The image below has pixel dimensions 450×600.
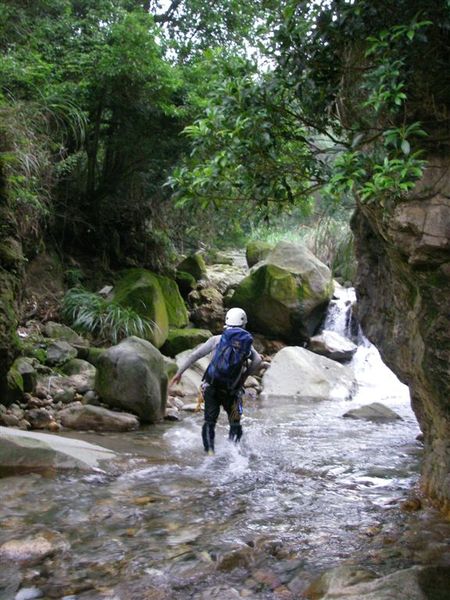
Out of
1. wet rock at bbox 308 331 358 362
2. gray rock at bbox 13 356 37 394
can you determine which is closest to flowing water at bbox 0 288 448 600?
gray rock at bbox 13 356 37 394

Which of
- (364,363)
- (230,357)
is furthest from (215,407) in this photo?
(364,363)

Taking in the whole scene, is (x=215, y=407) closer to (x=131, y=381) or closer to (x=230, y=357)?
(x=230, y=357)

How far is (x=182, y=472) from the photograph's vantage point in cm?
634

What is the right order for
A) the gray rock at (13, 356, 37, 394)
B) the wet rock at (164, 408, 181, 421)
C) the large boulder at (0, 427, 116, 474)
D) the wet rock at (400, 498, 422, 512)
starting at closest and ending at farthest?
the wet rock at (400, 498, 422, 512), the large boulder at (0, 427, 116, 474), the gray rock at (13, 356, 37, 394), the wet rock at (164, 408, 181, 421)

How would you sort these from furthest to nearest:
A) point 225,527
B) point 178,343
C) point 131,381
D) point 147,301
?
point 178,343, point 147,301, point 131,381, point 225,527

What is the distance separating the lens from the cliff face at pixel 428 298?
13.4 ft

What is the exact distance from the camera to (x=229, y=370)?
671 cm

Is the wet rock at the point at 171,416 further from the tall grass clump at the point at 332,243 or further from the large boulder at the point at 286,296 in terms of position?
the tall grass clump at the point at 332,243

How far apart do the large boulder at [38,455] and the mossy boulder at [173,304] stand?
Answer: 26.6 ft

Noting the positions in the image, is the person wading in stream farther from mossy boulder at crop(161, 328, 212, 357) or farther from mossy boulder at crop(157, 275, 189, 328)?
mossy boulder at crop(157, 275, 189, 328)

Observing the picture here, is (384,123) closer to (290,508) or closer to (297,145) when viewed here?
(297,145)

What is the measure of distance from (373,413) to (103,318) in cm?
540

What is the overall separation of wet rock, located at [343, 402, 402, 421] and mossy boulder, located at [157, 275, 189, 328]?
5.44 metres

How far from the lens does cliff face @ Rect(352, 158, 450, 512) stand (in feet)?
13.4
